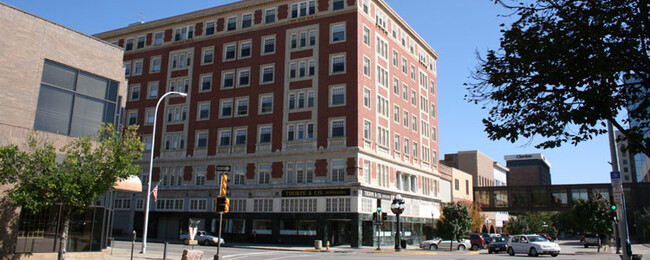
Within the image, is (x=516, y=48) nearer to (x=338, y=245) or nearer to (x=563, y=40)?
(x=563, y=40)

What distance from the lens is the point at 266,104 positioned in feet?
179

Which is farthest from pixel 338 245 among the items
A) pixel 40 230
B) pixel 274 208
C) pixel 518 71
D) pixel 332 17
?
pixel 518 71

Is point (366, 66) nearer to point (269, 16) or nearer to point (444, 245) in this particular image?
point (269, 16)

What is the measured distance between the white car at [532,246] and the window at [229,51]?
36474mm

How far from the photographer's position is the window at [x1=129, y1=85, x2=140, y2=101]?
63.8 m

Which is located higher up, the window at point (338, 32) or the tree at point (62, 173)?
the window at point (338, 32)

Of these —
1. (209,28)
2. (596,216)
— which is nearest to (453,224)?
(596,216)

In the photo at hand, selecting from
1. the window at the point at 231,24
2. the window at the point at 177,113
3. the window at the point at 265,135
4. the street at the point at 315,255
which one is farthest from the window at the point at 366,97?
the window at the point at 177,113

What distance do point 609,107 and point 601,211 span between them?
143 feet

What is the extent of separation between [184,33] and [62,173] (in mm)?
44765

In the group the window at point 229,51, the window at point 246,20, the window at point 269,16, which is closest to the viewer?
the window at point 269,16

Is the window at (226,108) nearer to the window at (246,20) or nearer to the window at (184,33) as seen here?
the window at (246,20)

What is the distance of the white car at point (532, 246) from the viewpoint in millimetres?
35500

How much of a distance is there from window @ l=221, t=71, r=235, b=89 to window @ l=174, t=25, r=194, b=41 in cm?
785
